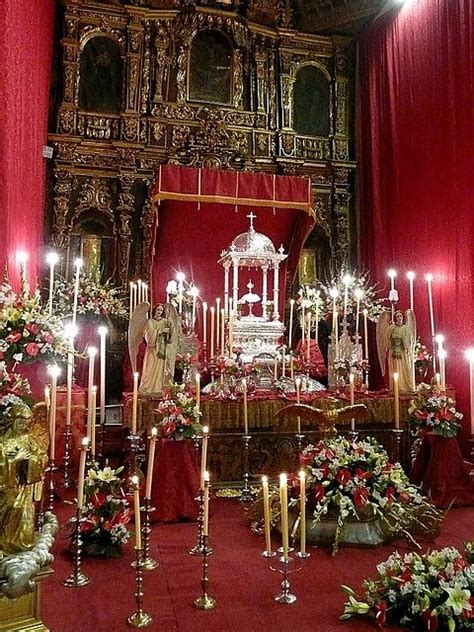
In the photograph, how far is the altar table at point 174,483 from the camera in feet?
15.5

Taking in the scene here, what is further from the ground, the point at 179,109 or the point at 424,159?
the point at 179,109

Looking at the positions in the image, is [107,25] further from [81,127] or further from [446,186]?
[446,186]

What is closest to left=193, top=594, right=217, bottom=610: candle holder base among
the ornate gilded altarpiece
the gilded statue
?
the gilded statue

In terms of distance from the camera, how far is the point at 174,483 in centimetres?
477

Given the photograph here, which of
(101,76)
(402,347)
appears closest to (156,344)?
(402,347)

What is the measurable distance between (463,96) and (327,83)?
4303 mm

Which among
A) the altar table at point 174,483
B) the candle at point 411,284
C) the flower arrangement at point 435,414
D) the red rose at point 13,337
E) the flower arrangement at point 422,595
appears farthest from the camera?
the candle at point 411,284

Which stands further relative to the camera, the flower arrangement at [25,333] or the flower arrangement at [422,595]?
the flower arrangement at [25,333]

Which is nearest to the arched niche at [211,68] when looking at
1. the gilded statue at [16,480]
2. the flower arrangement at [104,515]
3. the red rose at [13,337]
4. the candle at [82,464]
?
the red rose at [13,337]

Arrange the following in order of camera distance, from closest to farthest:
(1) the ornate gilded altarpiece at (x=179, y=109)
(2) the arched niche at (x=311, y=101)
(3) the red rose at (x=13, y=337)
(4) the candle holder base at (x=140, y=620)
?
1. (4) the candle holder base at (x=140, y=620)
2. (3) the red rose at (x=13, y=337)
3. (1) the ornate gilded altarpiece at (x=179, y=109)
4. (2) the arched niche at (x=311, y=101)

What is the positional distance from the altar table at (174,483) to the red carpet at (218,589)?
12.5 inches

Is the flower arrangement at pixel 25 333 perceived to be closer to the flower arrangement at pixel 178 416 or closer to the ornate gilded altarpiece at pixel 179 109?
the flower arrangement at pixel 178 416

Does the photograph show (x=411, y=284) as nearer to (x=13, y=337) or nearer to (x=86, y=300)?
(x=86, y=300)

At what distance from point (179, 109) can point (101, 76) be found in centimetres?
152
